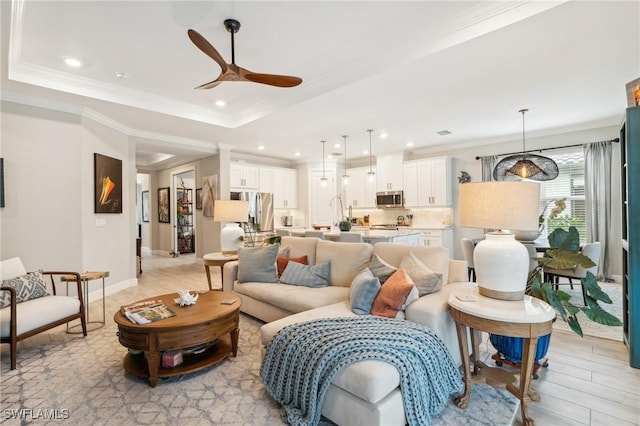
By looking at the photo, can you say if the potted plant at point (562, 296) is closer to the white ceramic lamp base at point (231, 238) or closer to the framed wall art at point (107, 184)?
the white ceramic lamp base at point (231, 238)

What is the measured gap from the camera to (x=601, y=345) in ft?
9.49

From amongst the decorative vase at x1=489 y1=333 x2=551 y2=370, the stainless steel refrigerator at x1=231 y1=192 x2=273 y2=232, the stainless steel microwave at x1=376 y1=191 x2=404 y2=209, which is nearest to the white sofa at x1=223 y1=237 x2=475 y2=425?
the decorative vase at x1=489 y1=333 x2=551 y2=370

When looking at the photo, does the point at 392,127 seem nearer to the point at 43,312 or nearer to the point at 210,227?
the point at 210,227

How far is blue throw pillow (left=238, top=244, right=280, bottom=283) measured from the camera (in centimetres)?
360

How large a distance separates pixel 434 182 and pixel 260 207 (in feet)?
13.6

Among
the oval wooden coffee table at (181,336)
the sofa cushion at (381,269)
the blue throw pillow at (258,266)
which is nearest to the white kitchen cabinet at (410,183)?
the blue throw pillow at (258,266)

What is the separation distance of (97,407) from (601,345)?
13.7 feet

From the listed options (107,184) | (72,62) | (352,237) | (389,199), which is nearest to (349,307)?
Result: (352,237)

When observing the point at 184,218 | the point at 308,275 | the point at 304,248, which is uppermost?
the point at 184,218

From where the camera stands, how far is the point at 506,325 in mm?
1814

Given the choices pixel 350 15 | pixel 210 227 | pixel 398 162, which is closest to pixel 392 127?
pixel 398 162

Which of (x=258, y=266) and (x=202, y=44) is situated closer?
(x=202, y=44)

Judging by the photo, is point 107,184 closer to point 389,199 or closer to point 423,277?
Result: point 423,277

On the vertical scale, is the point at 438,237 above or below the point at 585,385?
above
